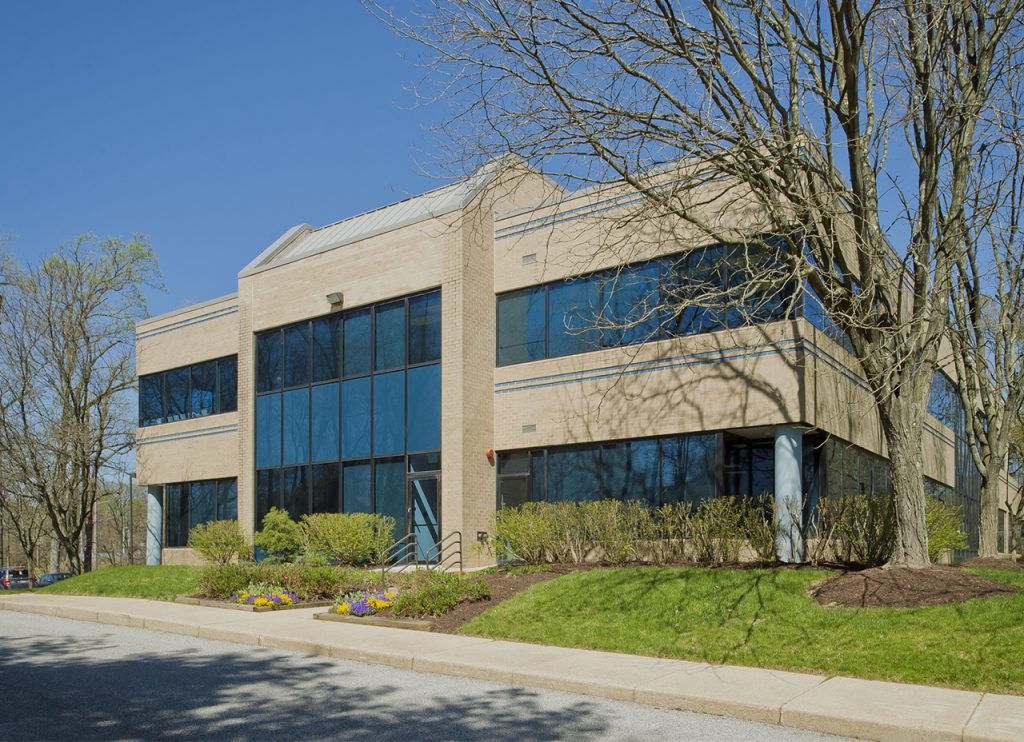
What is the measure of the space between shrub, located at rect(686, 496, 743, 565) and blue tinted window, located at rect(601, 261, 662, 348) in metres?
4.91

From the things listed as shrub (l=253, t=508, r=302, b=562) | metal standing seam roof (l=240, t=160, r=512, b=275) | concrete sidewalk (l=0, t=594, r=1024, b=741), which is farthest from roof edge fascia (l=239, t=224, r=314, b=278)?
concrete sidewalk (l=0, t=594, r=1024, b=741)

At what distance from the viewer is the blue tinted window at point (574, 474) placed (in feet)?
68.5

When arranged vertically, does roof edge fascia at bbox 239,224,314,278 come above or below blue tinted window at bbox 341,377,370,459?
above

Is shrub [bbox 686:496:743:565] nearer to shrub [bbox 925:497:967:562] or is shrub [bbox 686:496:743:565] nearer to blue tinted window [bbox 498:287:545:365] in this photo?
shrub [bbox 925:497:967:562]

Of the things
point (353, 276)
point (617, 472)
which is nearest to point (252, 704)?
point (617, 472)

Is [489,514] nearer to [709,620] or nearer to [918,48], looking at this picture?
[709,620]

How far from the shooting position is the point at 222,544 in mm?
25703

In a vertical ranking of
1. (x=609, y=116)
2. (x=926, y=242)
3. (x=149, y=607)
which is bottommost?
(x=149, y=607)

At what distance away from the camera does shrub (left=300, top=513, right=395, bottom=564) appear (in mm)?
22047

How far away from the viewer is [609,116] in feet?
44.5

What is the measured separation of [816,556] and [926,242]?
5.16 meters

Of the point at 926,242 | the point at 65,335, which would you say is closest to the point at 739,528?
the point at 926,242

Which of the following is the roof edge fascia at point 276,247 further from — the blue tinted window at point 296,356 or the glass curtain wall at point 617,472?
the glass curtain wall at point 617,472

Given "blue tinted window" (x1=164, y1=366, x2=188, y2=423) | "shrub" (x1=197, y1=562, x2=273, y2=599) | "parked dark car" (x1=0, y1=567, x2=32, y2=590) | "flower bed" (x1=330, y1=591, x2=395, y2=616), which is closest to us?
"flower bed" (x1=330, y1=591, x2=395, y2=616)
